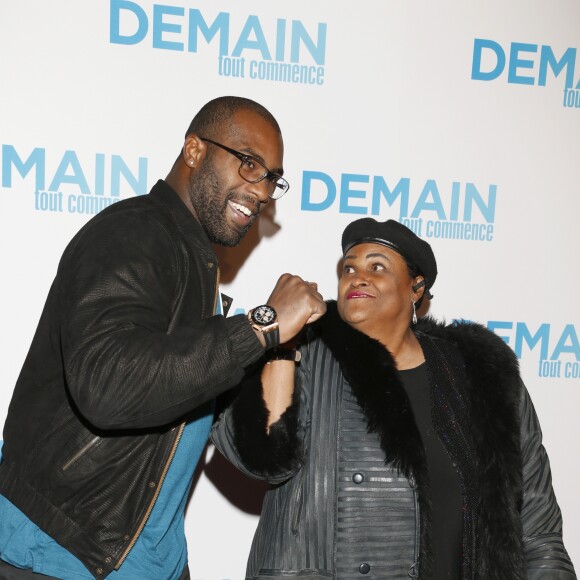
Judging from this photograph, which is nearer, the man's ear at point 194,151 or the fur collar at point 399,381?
the man's ear at point 194,151

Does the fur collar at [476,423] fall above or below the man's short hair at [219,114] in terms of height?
below

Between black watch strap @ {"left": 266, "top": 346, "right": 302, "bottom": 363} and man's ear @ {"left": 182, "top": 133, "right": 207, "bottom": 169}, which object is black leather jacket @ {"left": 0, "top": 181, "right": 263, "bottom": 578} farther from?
black watch strap @ {"left": 266, "top": 346, "right": 302, "bottom": 363}

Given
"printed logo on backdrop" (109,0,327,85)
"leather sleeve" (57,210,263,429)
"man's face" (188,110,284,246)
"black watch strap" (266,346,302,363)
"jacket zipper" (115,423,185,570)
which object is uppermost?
"printed logo on backdrop" (109,0,327,85)

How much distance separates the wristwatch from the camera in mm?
1455

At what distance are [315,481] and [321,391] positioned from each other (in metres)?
0.26

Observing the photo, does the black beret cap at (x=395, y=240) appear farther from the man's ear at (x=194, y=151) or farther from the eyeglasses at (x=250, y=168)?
the man's ear at (x=194, y=151)

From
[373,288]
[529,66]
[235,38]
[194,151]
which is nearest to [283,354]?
[373,288]

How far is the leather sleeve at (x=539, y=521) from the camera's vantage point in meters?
2.21

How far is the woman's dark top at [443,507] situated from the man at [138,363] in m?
0.72

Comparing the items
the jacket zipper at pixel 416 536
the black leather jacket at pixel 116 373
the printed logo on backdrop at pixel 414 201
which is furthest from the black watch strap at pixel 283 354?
the printed logo on backdrop at pixel 414 201

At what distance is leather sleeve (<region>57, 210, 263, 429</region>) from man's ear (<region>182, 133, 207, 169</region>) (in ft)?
1.11

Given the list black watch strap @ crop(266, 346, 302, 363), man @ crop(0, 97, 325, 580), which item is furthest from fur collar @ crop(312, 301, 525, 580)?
man @ crop(0, 97, 325, 580)

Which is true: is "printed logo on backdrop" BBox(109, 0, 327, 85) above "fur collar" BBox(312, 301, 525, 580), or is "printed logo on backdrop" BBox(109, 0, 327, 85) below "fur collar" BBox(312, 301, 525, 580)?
above

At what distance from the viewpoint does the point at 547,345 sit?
3086 millimetres
